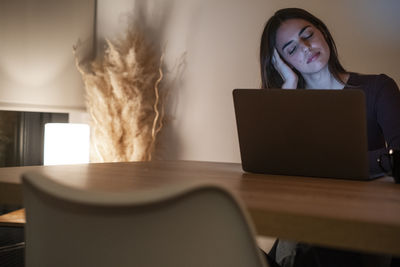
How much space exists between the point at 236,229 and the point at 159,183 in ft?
1.76

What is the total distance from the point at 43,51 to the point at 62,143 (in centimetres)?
84

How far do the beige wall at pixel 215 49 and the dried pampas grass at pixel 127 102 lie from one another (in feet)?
0.56

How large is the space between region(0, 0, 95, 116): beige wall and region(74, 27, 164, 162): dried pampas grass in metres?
0.14

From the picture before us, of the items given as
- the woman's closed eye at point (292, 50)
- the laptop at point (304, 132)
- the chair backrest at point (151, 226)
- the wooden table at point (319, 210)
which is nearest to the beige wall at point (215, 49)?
the woman's closed eye at point (292, 50)

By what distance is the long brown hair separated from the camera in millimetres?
3488

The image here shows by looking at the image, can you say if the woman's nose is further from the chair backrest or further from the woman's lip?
the chair backrest

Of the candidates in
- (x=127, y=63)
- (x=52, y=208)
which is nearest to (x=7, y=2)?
(x=127, y=63)

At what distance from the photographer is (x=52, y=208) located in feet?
2.07

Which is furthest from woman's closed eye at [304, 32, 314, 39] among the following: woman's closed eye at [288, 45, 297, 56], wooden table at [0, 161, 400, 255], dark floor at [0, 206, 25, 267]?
wooden table at [0, 161, 400, 255]

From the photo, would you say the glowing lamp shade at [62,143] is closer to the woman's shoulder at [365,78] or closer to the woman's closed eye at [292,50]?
the woman's closed eye at [292,50]

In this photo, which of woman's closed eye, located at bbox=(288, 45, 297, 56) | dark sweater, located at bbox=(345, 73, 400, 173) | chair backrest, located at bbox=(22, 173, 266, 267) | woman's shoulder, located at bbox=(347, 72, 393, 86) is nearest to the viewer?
chair backrest, located at bbox=(22, 173, 266, 267)

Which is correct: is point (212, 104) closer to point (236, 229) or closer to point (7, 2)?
point (7, 2)

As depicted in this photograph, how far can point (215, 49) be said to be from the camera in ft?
12.8

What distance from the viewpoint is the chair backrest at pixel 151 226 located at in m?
0.55
